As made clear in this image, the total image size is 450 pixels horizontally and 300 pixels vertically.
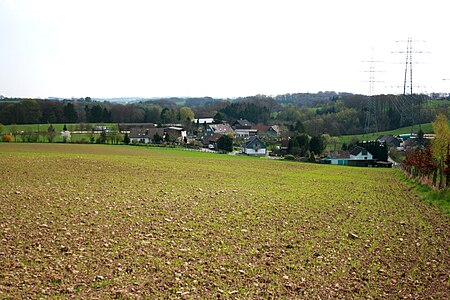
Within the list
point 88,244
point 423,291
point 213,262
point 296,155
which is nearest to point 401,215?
point 423,291

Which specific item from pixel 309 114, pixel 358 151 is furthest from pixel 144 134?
pixel 309 114

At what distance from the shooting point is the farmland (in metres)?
10.4

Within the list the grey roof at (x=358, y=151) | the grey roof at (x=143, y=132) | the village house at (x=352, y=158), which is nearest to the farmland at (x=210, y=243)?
the village house at (x=352, y=158)

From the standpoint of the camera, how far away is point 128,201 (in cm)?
1959

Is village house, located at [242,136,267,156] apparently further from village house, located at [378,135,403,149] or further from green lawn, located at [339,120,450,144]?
village house, located at [378,135,403,149]

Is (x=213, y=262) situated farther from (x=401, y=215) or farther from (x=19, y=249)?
(x=401, y=215)

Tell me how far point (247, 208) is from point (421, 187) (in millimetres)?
18304

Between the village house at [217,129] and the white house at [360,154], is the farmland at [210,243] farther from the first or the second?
the village house at [217,129]

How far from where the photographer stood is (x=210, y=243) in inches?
541

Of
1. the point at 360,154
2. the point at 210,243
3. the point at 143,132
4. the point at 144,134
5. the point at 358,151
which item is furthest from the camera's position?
the point at 143,132

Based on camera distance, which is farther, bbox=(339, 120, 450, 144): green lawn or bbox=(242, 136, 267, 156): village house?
bbox=(339, 120, 450, 144): green lawn

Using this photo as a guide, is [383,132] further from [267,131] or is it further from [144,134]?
[144,134]

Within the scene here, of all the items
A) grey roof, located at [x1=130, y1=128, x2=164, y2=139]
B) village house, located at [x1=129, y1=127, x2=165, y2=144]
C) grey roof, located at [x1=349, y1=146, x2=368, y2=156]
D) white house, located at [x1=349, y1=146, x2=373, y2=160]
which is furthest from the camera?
grey roof, located at [x1=130, y1=128, x2=164, y2=139]

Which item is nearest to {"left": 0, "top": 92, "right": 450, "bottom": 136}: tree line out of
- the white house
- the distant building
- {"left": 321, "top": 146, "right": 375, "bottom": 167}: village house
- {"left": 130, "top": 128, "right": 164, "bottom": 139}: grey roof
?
the distant building
